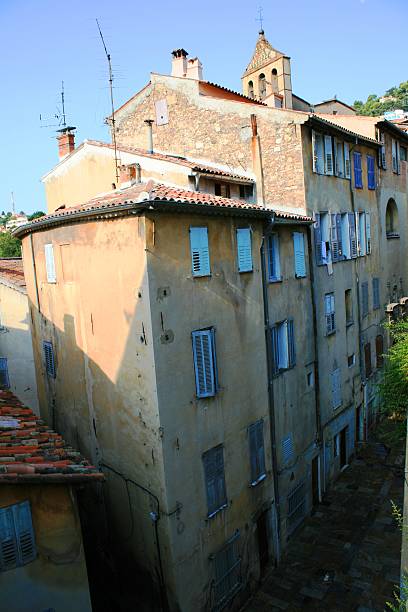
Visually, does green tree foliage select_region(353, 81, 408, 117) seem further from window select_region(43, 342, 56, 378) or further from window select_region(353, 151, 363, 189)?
window select_region(43, 342, 56, 378)

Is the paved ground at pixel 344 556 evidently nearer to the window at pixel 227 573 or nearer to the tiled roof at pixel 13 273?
the window at pixel 227 573

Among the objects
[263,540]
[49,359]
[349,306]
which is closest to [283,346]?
[263,540]

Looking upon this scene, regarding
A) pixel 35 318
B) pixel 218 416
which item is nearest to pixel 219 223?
pixel 218 416

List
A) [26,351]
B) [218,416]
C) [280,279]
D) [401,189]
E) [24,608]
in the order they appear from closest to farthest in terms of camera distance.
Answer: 1. [24,608]
2. [218,416]
3. [280,279]
4. [26,351]
5. [401,189]

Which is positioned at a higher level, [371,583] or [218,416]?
[218,416]

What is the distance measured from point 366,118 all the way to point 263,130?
8.92 metres

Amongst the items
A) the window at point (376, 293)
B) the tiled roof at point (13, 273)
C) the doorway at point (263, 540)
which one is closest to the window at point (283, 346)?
the doorway at point (263, 540)

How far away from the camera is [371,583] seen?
49.5ft

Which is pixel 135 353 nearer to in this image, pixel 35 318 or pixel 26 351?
pixel 35 318

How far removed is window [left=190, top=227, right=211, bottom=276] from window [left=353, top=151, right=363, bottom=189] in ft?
43.9

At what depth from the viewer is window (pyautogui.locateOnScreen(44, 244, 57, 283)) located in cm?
1452

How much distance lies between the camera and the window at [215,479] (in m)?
12.8

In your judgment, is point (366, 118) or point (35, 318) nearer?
point (35, 318)

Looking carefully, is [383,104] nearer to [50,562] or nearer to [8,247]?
[8,247]
